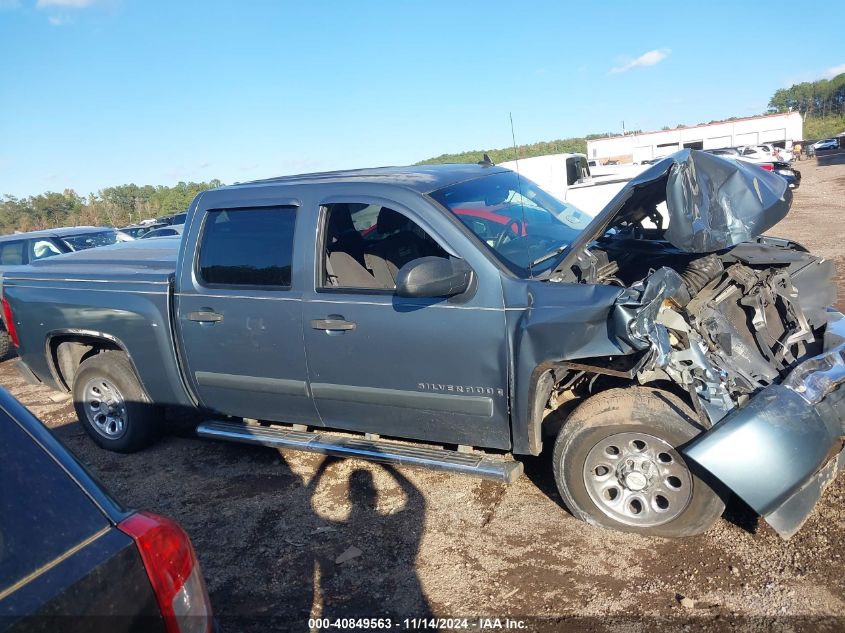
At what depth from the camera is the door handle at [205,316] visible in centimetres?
434

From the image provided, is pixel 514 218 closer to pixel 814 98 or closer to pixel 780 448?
pixel 780 448

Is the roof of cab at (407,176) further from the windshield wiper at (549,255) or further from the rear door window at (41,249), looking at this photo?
the rear door window at (41,249)

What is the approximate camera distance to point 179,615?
1805mm

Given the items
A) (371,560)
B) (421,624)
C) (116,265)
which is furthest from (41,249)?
(421,624)

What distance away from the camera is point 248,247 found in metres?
4.31

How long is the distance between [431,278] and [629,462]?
1.39 m

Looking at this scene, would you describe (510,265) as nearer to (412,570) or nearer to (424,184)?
(424,184)

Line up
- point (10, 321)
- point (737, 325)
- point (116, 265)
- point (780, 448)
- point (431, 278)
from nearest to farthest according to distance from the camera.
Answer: point (780, 448) → point (431, 278) → point (737, 325) → point (116, 265) → point (10, 321)

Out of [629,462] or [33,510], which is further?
A: [629,462]

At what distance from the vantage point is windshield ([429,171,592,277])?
384cm

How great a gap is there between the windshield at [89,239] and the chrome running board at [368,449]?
279 inches

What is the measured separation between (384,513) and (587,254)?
195 cm

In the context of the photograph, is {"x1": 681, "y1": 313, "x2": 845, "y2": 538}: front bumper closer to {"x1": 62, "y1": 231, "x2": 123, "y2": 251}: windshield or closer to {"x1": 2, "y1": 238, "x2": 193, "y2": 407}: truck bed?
{"x1": 2, "y1": 238, "x2": 193, "y2": 407}: truck bed

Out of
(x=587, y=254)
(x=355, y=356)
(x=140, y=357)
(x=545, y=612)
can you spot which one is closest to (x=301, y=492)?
(x=355, y=356)
